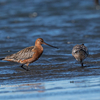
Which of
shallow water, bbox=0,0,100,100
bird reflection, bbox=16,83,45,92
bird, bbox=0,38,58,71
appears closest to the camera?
shallow water, bbox=0,0,100,100

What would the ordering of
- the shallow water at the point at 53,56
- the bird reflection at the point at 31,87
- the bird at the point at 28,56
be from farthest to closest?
the bird at the point at 28,56, the bird reflection at the point at 31,87, the shallow water at the point at 53,56

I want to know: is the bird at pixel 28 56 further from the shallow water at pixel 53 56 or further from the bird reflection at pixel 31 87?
the bird reflection at pixel 31 87

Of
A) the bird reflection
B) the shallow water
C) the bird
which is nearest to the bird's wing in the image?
the bird

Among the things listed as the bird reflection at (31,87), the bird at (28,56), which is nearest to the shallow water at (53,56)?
the bird reflection at (31,87)

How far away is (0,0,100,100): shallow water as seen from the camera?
6.41 m

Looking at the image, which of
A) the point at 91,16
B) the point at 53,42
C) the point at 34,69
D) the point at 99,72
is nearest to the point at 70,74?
the point at 99,72

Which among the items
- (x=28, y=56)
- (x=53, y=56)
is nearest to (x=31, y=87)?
(x=28, y=56)

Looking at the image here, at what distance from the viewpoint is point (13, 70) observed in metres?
8.78

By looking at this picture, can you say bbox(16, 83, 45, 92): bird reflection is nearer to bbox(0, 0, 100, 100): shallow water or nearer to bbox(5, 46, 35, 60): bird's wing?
bbox(0, 0, 100, 100): shallow water

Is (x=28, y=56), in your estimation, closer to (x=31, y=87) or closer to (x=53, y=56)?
(x=53, y=56)

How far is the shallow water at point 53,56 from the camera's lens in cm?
641

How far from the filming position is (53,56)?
10.7 meters

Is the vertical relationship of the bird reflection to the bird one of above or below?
below

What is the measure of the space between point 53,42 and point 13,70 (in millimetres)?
4699
